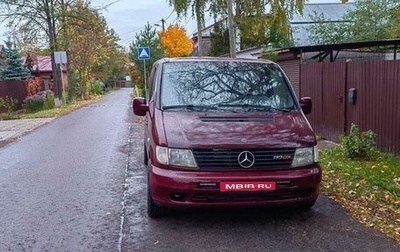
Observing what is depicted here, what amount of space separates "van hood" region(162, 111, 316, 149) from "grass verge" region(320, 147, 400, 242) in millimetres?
1176

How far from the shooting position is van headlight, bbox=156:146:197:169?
14.8ft

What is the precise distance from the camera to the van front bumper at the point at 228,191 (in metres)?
4.46

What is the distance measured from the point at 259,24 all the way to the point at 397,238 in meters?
9.10

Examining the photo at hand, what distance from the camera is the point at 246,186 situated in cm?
448

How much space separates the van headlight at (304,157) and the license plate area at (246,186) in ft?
1.18

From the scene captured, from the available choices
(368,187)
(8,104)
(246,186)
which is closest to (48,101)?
(8,104)

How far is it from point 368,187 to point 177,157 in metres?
3.03

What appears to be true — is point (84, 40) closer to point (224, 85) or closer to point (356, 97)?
point (356, 97)

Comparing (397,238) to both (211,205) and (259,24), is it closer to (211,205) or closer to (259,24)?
(211,205)

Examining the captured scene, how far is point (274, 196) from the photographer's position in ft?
15.1

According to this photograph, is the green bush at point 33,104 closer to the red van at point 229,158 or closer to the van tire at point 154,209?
the red van at point 229,158

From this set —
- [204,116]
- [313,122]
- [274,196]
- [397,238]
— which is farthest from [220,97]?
[313,122]

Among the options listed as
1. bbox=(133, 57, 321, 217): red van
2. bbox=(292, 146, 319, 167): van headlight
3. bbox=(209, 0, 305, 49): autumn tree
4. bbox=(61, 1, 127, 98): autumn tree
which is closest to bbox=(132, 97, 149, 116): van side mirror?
bbox=(133, 57, 321, 217): red van

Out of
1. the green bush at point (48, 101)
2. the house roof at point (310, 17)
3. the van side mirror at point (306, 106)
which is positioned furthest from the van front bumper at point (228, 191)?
the green bush at point (48, 101)
